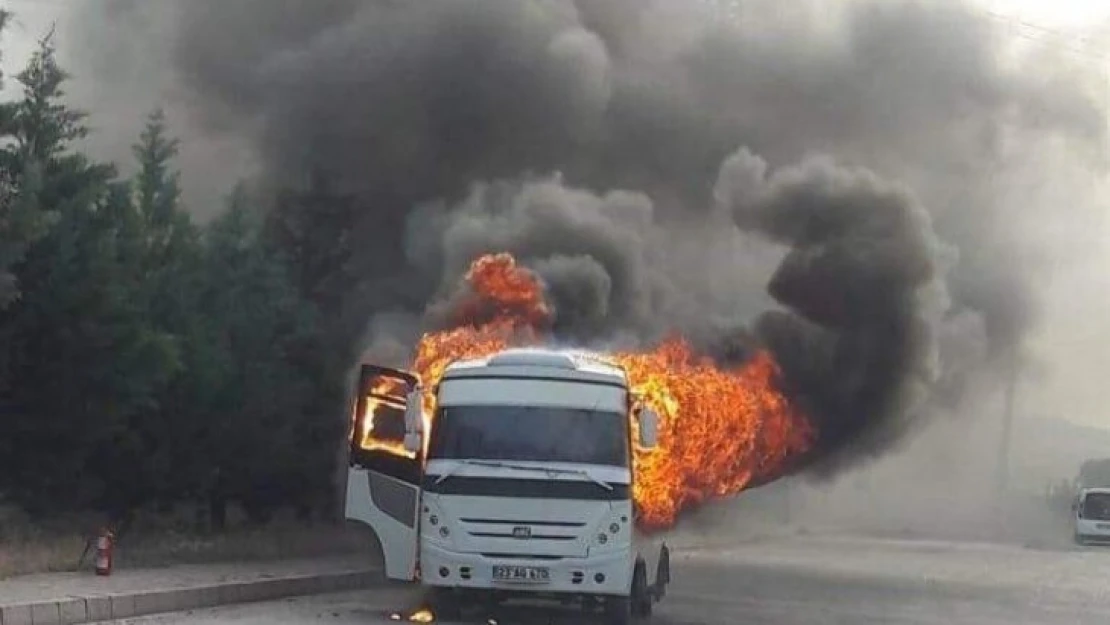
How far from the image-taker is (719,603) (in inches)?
786

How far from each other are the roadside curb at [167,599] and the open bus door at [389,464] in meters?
1.69

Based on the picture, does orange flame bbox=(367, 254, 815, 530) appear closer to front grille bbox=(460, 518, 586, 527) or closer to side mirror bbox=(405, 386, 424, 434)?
side mirror bbox=(405, 386, 424, 434)

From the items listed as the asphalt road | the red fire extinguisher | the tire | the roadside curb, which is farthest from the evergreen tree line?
the tire

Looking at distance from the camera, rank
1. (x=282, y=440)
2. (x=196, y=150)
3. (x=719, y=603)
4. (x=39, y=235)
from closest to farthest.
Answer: (x=39, y=235)
(x=719, y=603)
(x=282, y=440)
(x=196, y=150)

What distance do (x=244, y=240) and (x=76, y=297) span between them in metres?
6.63

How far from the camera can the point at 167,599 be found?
620 inches

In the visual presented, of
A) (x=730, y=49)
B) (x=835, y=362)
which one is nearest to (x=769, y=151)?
(x=730, y=49)

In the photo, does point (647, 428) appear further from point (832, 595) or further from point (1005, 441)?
point (1005, 441)

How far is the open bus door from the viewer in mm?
15750

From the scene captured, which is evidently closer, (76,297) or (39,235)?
(39,235)

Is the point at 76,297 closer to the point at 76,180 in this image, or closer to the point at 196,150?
the point at 76,180

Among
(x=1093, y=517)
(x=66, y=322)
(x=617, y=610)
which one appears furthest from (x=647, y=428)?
(x=1093, y=517)

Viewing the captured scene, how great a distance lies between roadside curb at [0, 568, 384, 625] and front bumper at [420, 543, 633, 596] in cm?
253

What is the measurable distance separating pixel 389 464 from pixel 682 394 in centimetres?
701
